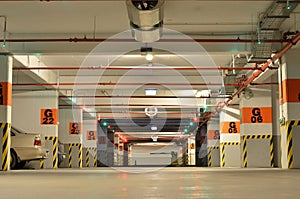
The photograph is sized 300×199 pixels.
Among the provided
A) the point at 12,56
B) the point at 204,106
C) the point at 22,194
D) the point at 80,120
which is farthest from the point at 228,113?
the point at 22,194

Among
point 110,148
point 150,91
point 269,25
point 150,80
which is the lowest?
point 110,148

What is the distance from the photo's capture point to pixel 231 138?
21.6 meters

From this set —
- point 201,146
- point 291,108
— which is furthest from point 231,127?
point 291,108

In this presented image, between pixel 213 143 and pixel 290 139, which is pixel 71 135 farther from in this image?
pixel 290 139

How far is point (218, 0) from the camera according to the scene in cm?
954

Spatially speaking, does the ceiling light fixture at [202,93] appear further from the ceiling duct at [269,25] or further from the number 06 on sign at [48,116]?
the ceiling duct at [269,25]

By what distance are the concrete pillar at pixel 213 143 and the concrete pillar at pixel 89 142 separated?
557 centimetres

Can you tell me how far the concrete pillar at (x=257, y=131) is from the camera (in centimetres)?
1702

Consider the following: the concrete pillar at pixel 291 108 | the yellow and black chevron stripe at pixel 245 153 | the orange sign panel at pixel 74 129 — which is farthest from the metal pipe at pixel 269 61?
the orange sign panel at pixel 74 129

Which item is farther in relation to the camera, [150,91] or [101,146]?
[101,146]

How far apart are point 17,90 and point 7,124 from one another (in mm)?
5348

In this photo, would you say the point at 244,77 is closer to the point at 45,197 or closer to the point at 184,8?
the point at 184,8

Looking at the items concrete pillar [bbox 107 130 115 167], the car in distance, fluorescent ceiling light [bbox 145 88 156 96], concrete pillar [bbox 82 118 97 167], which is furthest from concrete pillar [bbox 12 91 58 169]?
concrete pillar [bbox 107 130 115 167]

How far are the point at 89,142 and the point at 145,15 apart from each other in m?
17.3
